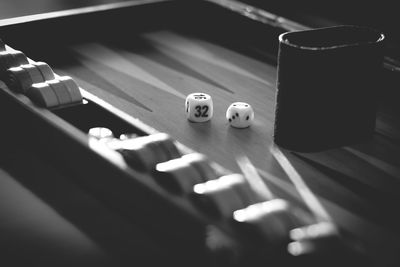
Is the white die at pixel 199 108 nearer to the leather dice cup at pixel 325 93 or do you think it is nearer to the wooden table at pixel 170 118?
the wooden table at pixel 170 118

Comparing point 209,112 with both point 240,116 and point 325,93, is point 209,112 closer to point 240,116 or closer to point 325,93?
point 240,116

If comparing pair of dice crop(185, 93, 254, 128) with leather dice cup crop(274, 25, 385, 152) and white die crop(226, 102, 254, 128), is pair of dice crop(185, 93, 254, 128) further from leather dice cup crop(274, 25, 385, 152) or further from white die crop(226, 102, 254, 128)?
leather dice cup crop(274, 25, 385, 152)

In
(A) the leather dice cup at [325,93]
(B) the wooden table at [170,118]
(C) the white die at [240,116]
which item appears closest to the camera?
(B) the wooden table at [170,118]

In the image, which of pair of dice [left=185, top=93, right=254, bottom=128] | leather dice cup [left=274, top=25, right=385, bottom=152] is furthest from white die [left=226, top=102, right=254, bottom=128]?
leather dice cup [left=274, top=25, right=385, bottom=152]

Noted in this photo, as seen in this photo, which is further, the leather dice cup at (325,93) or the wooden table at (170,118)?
the leather dice cup at (325,93)

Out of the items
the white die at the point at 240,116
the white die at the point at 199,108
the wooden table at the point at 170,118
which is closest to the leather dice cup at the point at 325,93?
the wooden table at the point at 170,118

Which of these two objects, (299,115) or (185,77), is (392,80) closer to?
(299,115)

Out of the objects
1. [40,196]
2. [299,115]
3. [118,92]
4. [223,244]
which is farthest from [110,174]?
[118,92]
